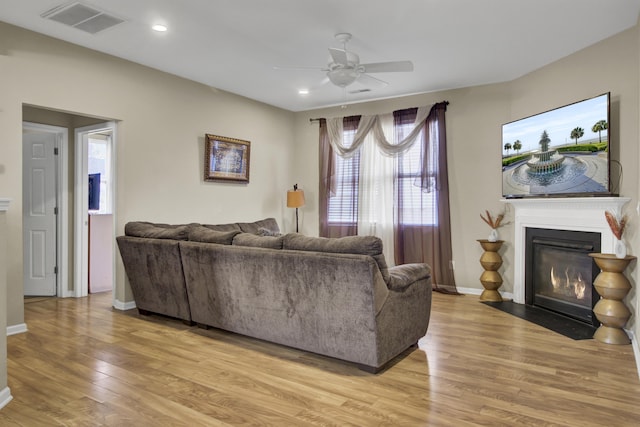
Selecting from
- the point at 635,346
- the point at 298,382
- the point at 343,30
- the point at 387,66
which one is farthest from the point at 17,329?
the point at 635,346

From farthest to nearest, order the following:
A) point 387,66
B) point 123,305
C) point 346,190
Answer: point 346,190 < point 123,305 < point 387,66

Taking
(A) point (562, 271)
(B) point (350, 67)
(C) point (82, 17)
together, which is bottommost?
(A) point (562, 271)

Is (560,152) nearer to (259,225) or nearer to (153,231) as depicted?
(259,225)

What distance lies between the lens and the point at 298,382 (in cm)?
274

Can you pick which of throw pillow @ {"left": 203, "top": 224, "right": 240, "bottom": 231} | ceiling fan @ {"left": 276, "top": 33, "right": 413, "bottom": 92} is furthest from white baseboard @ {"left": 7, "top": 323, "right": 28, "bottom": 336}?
ceiling fan @ {"left": 276, "top": 33, "right": 413, "bottom": 92}

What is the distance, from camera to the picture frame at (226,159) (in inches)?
217

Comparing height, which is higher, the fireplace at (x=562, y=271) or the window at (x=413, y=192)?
the window at (x=413, y=192)

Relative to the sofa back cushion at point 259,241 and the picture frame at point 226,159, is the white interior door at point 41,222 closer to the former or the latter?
the picture frame at point 226,159

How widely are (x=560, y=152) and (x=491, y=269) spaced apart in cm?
153

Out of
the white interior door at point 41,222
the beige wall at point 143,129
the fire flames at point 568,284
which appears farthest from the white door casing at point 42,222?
the fire flames at point 568,284

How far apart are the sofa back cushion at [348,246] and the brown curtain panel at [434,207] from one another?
2.89 m

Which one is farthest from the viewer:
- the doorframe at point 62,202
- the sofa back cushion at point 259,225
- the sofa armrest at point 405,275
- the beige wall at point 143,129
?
the sofa back cushion at point 259,225

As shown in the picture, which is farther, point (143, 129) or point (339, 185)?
point (339, 185)

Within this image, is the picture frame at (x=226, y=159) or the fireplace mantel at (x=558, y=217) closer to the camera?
the fireplace mantel at (x=558, y=217)
